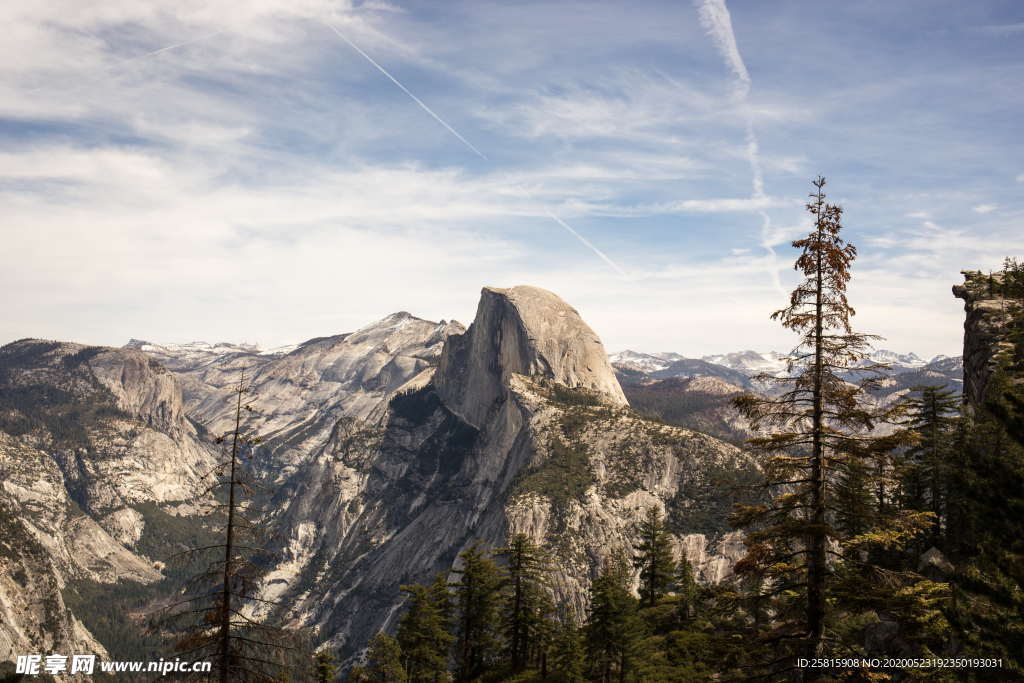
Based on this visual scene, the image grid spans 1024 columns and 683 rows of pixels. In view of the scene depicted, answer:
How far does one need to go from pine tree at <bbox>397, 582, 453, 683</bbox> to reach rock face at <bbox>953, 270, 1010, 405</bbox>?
152ft

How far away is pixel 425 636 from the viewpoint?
51688mm

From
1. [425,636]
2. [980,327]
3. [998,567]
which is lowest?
[425,636]

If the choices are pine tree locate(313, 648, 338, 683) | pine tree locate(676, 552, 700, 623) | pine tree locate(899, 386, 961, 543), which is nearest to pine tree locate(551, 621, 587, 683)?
pine tree locate(676, 552, 700, 623)

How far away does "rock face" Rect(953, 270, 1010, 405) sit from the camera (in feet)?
166

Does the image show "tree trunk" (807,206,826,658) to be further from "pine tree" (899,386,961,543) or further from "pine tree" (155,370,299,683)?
"pine tree" (899,386,961,543)

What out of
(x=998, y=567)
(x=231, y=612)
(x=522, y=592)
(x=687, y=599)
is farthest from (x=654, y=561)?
(x=231, y=612)

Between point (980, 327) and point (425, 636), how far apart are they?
182 feet

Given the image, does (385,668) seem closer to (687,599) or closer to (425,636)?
(425,636)

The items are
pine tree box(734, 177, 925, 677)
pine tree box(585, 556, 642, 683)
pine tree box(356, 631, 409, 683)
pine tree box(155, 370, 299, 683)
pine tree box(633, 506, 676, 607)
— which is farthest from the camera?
pine tree box(633, 506, 676, 607)

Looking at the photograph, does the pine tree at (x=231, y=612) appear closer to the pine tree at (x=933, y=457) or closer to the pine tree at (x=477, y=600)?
the pine tree at (x=477, y=600)

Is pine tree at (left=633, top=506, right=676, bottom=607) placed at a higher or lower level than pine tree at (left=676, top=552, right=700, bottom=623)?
higher

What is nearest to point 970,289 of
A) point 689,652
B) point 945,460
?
point 945,460

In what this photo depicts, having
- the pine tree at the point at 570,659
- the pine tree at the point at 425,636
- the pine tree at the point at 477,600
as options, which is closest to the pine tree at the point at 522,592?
the pine tree at the point at 477,600

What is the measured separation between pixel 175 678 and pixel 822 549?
2161cm
